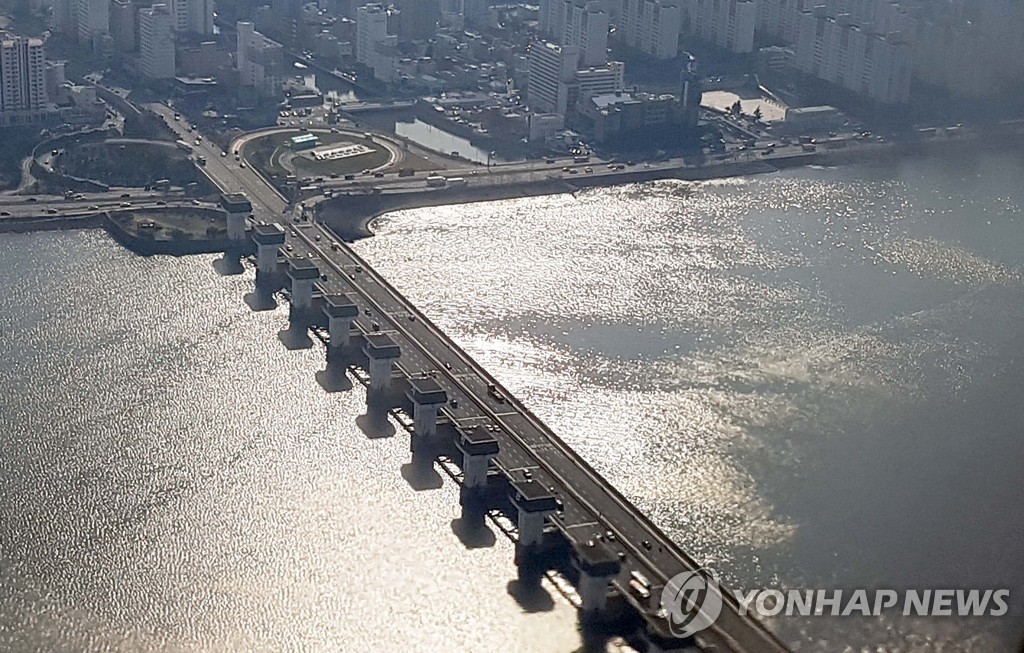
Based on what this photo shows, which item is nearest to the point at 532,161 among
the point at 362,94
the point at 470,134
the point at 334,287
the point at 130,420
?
the point at 470,134

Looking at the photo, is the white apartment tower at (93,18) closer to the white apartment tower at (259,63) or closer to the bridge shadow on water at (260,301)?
the white apartment tower at (259,63)

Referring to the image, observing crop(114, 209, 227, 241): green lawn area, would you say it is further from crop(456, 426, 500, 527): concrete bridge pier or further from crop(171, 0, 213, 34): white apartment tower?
crop(171, 0, 213, 34): white apartment tower

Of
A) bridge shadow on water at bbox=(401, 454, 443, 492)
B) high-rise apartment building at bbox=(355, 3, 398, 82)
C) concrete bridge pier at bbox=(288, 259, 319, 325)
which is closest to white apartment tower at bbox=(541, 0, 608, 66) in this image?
high-rise apartment building at bbox=(355, 3, 398, 82)

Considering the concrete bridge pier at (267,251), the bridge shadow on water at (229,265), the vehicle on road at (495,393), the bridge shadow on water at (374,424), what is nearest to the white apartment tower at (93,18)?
the bridge shadow on water at (229,265)

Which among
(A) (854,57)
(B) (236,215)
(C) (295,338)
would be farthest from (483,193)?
(A) (854,57)

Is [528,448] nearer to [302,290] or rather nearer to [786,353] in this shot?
[786,353]

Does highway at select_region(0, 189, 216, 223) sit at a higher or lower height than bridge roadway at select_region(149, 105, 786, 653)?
lower
